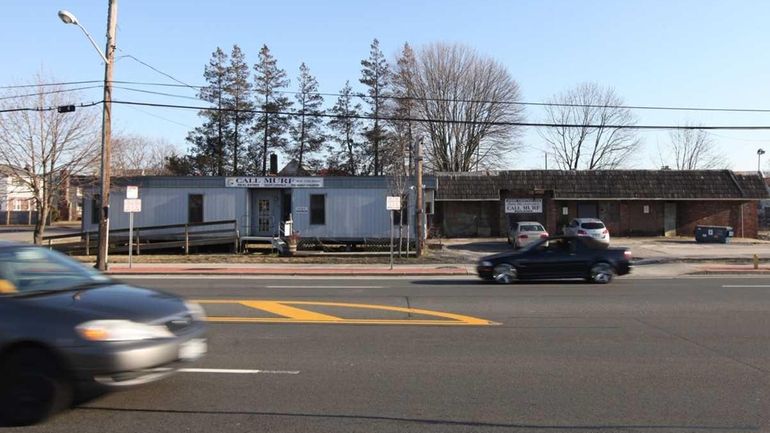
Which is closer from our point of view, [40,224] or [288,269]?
[288,269]

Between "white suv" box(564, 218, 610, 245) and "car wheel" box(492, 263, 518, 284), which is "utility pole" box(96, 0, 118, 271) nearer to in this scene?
"car wheel" box(492, 263, 518, 284)

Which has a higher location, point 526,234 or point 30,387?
point 526,234

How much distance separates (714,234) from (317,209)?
71.4ft

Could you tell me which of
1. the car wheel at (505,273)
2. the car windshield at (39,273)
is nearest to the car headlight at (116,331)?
the car windshield at (39,273)

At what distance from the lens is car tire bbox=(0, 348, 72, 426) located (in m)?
4.56

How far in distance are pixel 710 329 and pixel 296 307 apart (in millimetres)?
6935

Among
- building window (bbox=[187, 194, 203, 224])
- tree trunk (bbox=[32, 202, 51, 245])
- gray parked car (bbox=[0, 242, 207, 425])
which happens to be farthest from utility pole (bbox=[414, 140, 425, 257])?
gray parked car (bbox=[0, 242, 207, 425])

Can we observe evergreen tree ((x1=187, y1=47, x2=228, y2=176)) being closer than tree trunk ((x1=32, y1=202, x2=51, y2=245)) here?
No

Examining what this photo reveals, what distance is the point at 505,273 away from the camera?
1584 cm

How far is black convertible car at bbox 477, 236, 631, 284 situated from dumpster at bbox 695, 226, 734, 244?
19328mm

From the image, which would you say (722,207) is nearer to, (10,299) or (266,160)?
(266,160)

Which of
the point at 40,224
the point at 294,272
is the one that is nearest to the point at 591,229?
the point at 294,272

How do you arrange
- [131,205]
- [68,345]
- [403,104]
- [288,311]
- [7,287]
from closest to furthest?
[68,345], [7,287], [288,311], [131,205], [403,104]

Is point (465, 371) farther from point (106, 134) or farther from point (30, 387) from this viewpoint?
point (106, 134)
